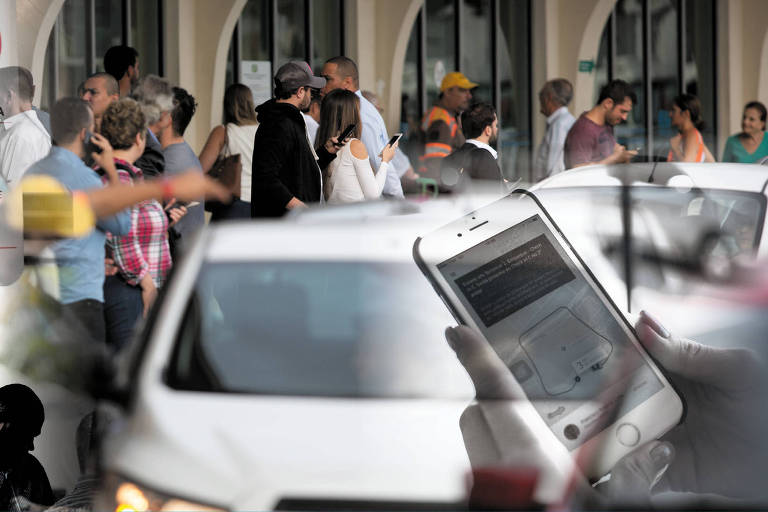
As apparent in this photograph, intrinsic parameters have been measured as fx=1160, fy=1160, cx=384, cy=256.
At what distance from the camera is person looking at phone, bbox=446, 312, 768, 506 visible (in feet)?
4.98

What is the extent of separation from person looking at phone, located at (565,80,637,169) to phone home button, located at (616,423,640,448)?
7.45 feet

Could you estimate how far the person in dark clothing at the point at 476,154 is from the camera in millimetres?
3070

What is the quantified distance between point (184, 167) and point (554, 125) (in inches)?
114

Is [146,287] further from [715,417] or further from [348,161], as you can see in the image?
[715,417]

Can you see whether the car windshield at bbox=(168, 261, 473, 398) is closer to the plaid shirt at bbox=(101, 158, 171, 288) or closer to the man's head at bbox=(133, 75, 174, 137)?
the plaid shirt at bbox=(101, 158, 171, 288)

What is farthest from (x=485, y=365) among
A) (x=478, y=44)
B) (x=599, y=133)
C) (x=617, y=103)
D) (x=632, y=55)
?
(x=632, y=55)

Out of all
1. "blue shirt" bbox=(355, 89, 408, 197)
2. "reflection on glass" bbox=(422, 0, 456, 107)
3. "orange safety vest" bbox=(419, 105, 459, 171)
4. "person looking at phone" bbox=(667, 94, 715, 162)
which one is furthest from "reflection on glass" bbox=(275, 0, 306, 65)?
"blue shirt" bbox=(355, 89, 408, 197)

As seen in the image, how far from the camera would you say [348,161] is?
13.2ft

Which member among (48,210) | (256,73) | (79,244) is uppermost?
(256,73)

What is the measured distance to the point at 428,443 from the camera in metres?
1.63

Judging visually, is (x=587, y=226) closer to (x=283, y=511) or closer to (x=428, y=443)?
(x=428, y=443)

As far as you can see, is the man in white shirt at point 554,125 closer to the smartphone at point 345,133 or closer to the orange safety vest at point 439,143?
the orange safety vest at point 439,143

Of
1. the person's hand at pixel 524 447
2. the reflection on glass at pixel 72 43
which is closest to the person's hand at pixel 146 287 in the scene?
the person's hand at pixel 524 447

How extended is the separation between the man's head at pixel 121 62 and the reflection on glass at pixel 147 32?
3.69m
